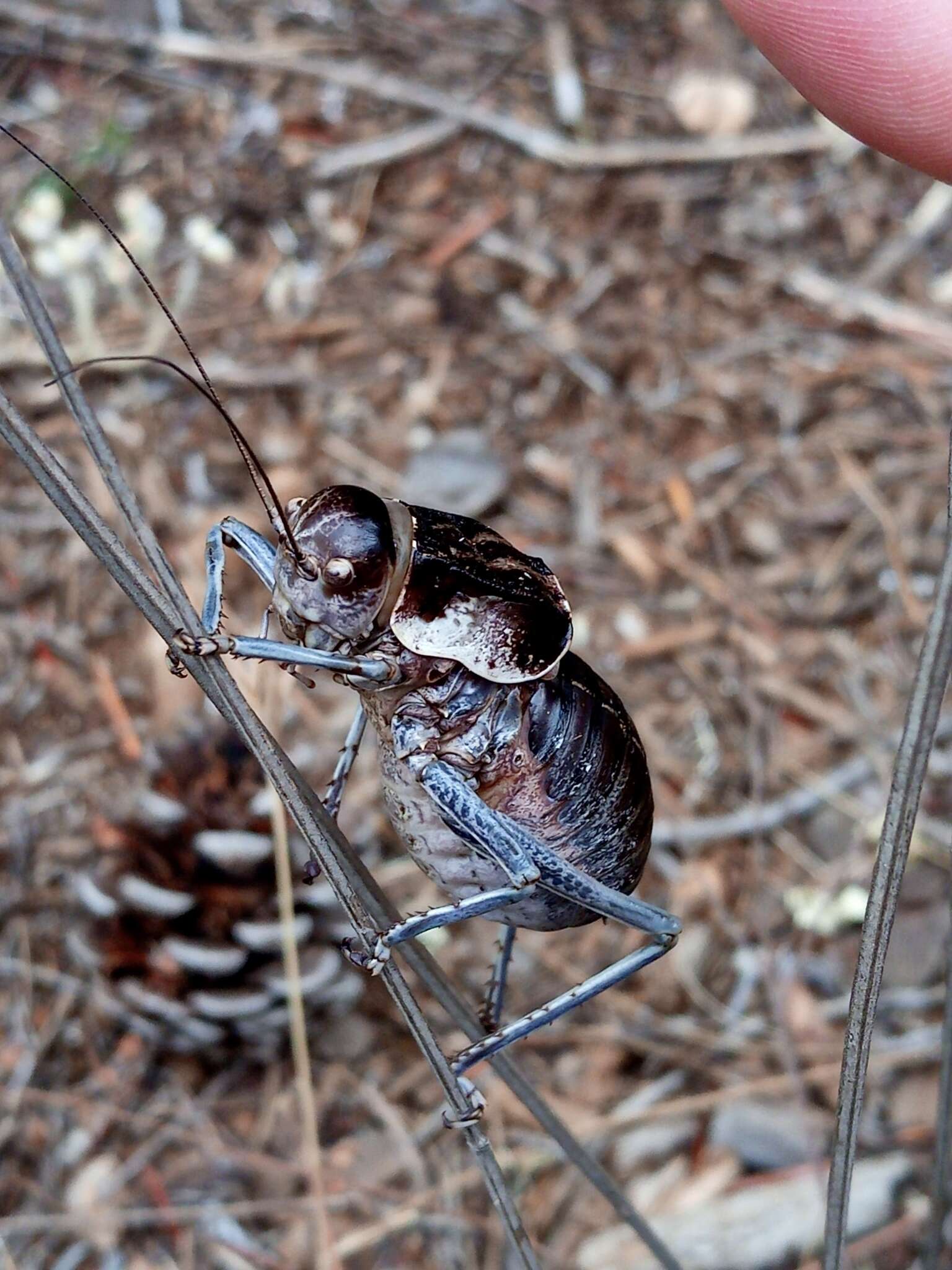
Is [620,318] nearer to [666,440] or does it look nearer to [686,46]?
[666,440]

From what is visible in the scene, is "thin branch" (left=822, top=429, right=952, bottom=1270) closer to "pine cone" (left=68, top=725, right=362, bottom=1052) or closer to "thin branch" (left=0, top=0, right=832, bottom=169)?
"pine cone" (left=68, top=725, right=362, bottom=1052)

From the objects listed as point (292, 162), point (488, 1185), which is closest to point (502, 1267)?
point (488, 1185)

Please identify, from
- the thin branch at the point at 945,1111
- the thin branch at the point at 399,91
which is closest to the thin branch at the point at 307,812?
the thin branch at the point at 945,1111

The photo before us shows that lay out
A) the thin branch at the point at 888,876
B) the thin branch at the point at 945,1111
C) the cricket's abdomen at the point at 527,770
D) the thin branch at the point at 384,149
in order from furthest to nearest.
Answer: the thin branch at the point at 384,149, the cricket's abdomen at the point at 527,770, the thin branch at the point at 945,1111, the thin branch at the point at 888,876

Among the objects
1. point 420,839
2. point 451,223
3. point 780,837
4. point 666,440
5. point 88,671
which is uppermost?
point 451,223

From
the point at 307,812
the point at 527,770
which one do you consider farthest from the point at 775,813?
the point at 307,812

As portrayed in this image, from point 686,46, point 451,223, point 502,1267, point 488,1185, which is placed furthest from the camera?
point 686,46

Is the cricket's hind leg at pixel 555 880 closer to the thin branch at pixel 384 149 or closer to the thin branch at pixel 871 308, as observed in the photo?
the thin branch at pixel 871 308
